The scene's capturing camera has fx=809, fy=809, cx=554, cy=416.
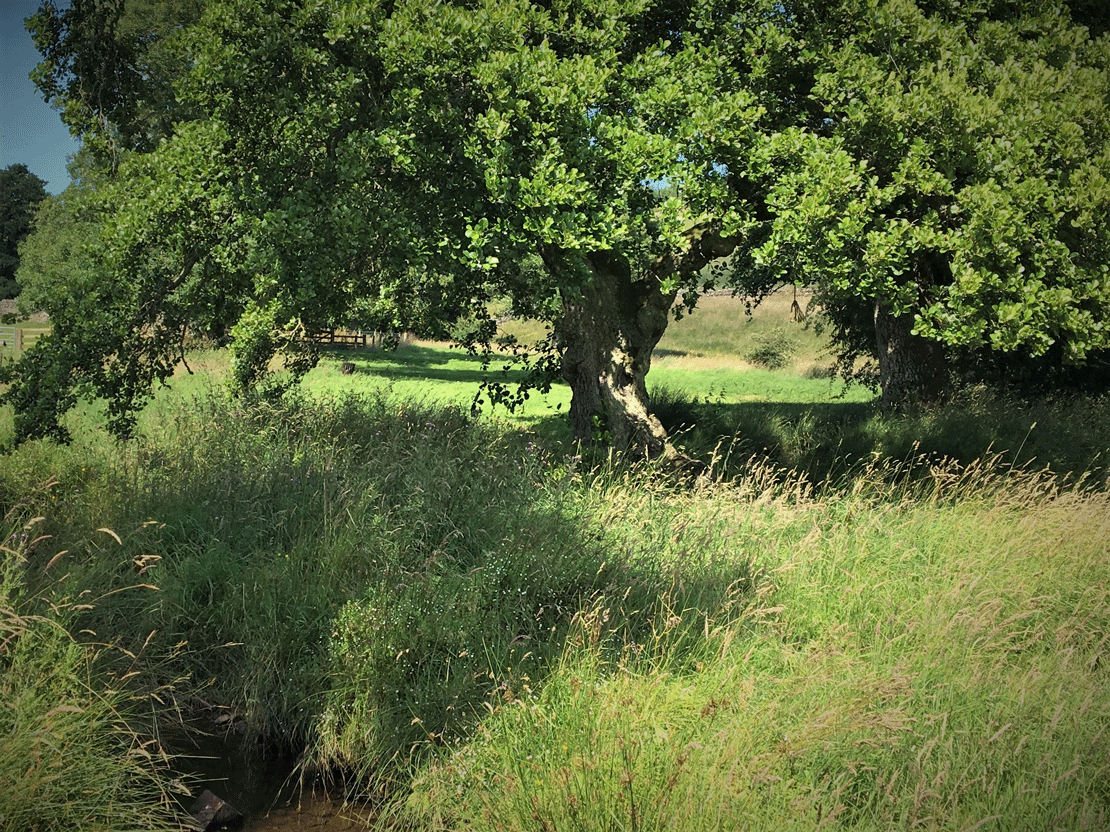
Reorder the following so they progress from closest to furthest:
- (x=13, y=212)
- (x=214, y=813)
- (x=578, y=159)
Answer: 1. (x=214, y=813)
2. (x=578, y=159)
3. (x=13, y=212)

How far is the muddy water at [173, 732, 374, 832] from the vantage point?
5.03 metres

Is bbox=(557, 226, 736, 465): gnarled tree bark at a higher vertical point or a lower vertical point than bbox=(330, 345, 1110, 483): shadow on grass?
higher

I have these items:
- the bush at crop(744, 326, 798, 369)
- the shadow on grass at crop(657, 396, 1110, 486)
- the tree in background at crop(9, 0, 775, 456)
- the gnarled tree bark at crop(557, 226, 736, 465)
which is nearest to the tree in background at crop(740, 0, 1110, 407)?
the tree in background at crop(9, 0, 775, 456)

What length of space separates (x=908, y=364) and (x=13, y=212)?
62144 millimetres

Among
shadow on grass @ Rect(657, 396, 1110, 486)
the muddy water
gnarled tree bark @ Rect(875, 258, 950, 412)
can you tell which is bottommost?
the muddy water

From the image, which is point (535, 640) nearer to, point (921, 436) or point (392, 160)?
point (392, 160)

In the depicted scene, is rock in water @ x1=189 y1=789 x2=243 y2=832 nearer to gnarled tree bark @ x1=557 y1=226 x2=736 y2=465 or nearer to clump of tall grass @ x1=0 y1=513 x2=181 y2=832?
clump of tall grass @ x1=0 y1=513 x2=181 y2=832

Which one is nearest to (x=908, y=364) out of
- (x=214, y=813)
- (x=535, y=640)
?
(x=535, y=640)

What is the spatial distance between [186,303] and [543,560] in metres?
5.94

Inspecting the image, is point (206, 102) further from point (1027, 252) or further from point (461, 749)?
point (1027, 252)

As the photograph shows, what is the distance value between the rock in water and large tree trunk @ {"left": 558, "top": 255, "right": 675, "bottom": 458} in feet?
23.2

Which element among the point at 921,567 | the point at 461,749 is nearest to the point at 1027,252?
the point at 921,567

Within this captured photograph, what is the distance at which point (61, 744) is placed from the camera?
4266 millimetres

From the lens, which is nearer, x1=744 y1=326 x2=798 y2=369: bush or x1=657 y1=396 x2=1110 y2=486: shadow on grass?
x1=657 y1=396 x2=1110 y2=486: shadow on grass
